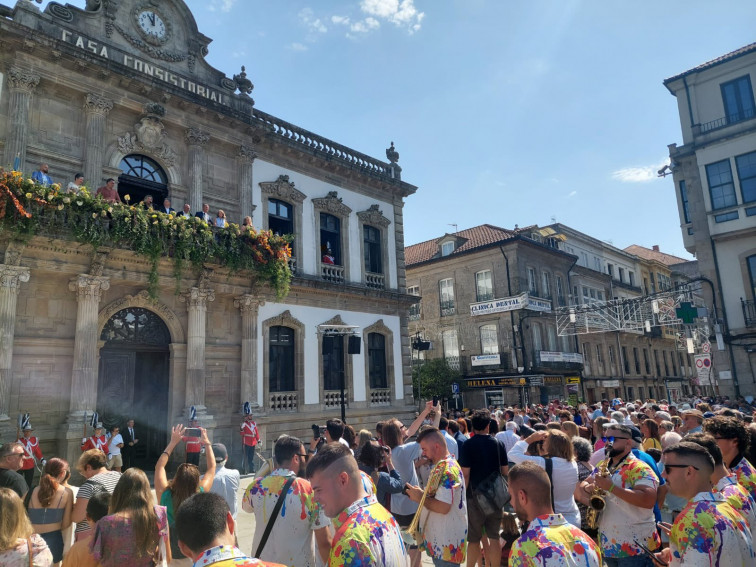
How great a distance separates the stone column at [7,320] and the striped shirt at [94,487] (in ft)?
28.5

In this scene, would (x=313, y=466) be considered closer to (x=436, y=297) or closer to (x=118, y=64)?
(x=118, y=64)

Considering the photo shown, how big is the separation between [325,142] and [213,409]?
35.2ft

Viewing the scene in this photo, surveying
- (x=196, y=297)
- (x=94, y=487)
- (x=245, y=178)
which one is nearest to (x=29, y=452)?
(x=196, y=297)

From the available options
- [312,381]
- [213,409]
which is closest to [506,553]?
[213,409]

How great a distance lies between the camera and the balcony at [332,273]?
770 inches

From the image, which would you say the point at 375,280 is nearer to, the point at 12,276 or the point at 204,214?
the point at 204,214

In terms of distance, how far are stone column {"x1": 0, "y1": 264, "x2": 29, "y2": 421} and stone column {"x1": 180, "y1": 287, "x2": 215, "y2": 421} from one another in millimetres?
4105

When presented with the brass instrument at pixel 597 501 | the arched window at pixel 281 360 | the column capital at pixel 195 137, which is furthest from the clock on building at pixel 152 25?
the brass instrument at pixel 597 501

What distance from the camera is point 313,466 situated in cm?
325

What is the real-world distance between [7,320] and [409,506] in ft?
35.0

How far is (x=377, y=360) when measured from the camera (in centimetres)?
2134

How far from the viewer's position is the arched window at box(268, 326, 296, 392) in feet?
58.1

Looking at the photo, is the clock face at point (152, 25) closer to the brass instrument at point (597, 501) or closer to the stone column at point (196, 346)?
the stone column at point (196, 346)

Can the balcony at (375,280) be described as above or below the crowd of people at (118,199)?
below
